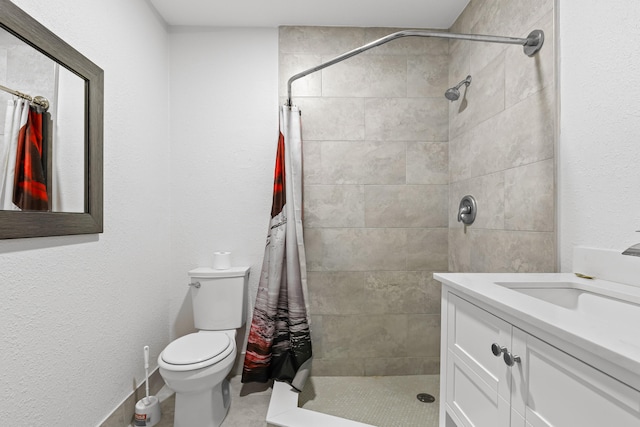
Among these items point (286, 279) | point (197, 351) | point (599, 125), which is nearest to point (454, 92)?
point (599, 125)

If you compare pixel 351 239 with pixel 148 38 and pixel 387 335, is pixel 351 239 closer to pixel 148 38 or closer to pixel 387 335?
pixel 387 335

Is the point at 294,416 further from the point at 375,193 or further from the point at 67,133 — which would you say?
the point at 67,133

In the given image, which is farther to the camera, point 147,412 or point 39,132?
point 147,412

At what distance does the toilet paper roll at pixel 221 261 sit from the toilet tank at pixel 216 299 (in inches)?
2.2

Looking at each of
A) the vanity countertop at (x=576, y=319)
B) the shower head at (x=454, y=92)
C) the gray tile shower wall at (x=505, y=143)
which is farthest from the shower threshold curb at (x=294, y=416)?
the shower head at (x=454, y=92)

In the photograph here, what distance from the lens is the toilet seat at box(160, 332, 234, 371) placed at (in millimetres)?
1476

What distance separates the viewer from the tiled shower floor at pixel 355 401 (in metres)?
1.70

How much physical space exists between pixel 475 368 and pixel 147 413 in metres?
1.66

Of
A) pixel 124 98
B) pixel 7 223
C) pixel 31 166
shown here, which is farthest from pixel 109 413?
pixel 124 98

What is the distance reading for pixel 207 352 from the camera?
158 centimetres

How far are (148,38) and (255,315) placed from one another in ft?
6.12

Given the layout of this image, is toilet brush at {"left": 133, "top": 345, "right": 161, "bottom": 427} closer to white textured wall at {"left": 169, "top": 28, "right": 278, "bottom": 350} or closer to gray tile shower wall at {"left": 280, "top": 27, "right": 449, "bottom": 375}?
white textured wall at {"left": 169, "top": 28, "right": 278, "bottom": 350}

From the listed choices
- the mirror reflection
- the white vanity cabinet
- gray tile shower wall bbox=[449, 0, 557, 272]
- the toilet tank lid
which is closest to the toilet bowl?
the toilet tank lid

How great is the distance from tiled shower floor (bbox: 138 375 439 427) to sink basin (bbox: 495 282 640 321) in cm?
108
